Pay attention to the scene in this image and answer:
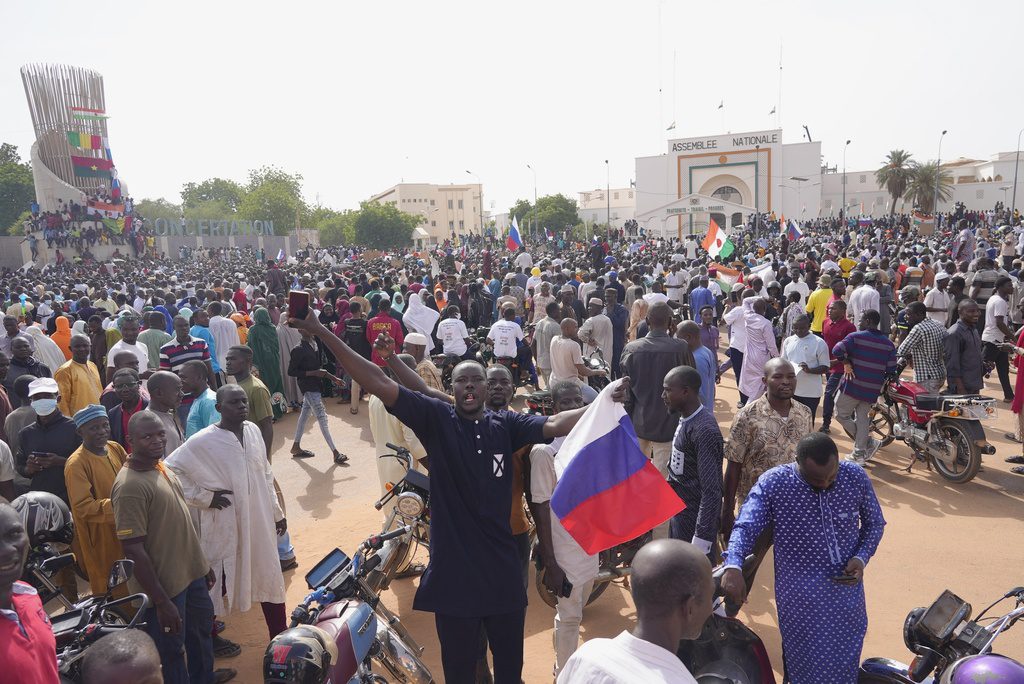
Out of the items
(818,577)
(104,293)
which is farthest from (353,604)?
(104,293)

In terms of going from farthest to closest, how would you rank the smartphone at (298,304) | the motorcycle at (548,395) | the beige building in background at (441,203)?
the beige building in background at (441,203)
the motorcycle at (548,395)
the smartphone at (298,304)

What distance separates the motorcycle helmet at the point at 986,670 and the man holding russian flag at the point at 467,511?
1707mm

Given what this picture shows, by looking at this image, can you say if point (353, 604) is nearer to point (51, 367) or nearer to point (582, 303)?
point (51, 367)

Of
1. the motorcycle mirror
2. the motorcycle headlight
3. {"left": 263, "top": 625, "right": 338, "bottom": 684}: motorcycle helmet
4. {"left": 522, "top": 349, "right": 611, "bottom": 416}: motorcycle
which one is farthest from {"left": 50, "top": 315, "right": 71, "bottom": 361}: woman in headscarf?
{"left": 263, "top": 625, "right": 338, "bottom": 684}: motorcycle helmet

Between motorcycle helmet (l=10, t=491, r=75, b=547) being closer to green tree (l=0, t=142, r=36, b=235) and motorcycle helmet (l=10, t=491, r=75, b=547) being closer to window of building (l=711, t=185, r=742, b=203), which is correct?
window of building (l=711, t=185, r=742, b=203)

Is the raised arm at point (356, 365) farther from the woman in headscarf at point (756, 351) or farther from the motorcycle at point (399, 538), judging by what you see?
the woman in headscarf at point (756, 351)

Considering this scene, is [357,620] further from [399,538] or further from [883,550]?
[883,550]

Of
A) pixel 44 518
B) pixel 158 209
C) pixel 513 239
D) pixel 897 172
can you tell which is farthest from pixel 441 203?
pixel 44 518

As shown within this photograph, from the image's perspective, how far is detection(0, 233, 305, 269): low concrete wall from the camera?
45.7 metres

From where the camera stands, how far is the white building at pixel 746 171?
61.8 m

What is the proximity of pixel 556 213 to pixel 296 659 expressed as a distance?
65362 millimetres

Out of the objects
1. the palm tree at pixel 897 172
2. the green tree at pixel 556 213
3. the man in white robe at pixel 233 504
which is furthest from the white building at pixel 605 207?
the man in white robe at pixel 233 504

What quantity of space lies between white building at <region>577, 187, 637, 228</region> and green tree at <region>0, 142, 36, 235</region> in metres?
54.6

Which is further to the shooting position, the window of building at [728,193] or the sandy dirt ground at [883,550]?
the window of building at [728,193]
